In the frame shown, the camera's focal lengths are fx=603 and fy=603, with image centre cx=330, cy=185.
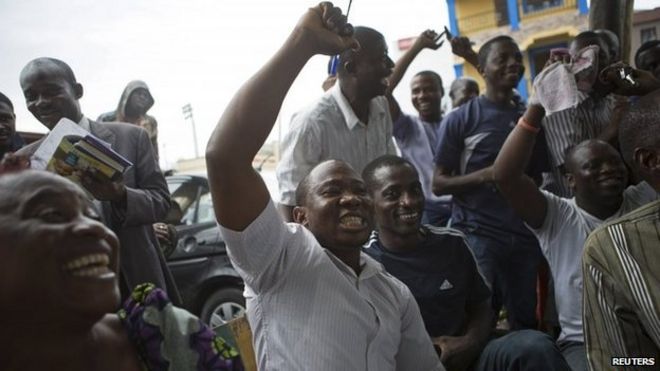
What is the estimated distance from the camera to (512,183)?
9.20ft

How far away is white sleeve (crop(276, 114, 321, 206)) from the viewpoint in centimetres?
296

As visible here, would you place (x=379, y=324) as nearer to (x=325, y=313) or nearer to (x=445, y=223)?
(x=325, y=313)

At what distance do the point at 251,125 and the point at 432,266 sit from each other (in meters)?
1.25

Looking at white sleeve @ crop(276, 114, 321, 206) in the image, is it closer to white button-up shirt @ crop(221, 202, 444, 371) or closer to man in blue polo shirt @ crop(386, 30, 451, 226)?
white button-up shirt @ crop(221, 202, 444, 371)

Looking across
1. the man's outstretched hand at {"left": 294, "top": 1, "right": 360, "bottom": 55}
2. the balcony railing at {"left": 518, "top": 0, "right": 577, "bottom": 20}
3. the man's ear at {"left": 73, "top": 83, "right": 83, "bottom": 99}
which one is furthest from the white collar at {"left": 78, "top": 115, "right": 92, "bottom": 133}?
the balcony railing at {"left": 518, "top": 0, "right": 577, "bottom": 20}

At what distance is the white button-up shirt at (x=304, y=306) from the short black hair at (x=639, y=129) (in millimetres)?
1051

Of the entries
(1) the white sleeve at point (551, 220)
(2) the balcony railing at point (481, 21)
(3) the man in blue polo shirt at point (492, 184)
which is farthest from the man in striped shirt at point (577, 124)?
(2) the balcony railing at point (481, 21)

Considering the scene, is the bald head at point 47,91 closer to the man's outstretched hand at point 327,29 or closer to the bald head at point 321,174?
the bald head at point 321,174

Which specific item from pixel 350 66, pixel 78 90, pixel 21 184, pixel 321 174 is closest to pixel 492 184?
pixel 350 66

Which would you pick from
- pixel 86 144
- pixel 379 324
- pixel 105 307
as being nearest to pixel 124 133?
pixel 86 144

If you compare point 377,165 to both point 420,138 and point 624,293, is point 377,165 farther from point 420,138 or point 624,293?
point 420,138

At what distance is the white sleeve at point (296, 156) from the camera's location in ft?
9.72

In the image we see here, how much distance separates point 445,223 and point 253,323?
2.50 meters

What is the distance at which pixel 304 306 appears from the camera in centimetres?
190
